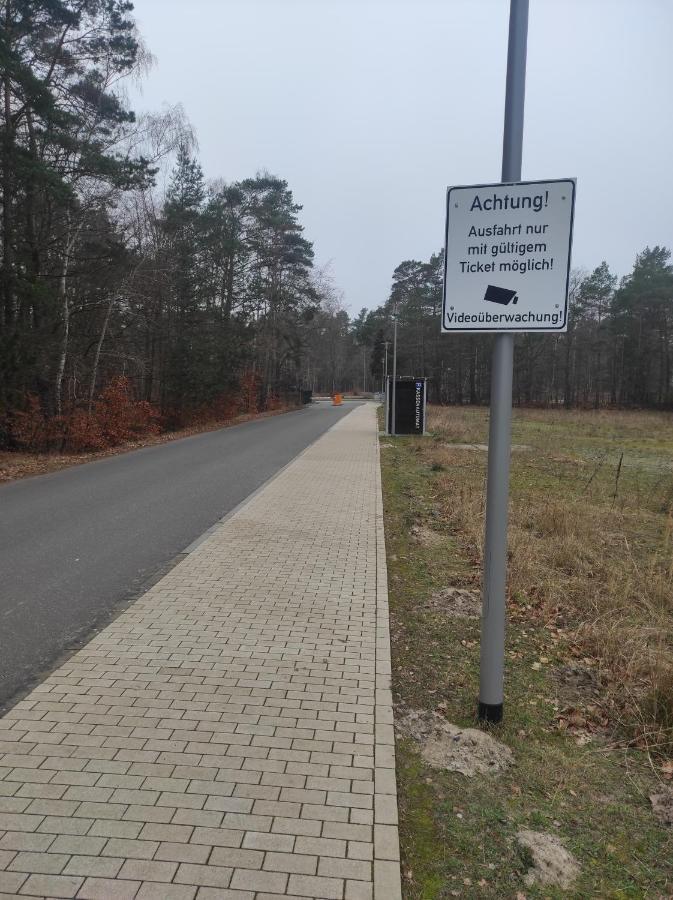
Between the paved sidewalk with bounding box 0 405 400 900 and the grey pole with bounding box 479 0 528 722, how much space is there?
0.65 metres

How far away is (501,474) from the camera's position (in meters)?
3.42

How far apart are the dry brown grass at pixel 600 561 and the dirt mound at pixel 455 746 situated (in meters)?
0.84

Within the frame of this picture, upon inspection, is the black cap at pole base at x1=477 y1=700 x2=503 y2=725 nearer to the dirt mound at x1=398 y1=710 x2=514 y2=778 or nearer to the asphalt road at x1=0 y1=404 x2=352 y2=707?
the dirt mound at x1=398 y1=710 x2=514 y2=778

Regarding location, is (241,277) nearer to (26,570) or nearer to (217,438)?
(217,438)

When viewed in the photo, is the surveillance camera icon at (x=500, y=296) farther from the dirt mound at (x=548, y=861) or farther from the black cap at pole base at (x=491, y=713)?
the dirt mound at (x=548, y=861)

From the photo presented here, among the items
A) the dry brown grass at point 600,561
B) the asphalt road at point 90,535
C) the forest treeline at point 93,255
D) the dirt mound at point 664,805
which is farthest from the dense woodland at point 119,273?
the dirt mound at point 664,805

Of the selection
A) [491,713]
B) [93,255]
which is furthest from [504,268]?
[93,255]

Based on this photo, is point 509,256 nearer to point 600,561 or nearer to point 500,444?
point 500,444

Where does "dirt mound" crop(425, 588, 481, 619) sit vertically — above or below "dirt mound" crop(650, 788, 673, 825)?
below

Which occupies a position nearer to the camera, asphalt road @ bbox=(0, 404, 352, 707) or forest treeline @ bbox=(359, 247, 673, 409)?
asphalt road @ bbox=(0, 404, 352, 707)

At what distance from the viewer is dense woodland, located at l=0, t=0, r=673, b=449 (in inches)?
650

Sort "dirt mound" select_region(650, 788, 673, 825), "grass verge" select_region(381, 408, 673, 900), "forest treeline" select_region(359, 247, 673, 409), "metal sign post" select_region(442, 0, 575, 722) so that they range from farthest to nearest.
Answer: "forest treeline" select_region(359, 247, 673, 409) < "metal sign post" select_region(442, 0, 575, 722) < "dirt mound" select_region(650, 788, 673, 825) < "grass verge" select_region(381, 408, 673, 900)

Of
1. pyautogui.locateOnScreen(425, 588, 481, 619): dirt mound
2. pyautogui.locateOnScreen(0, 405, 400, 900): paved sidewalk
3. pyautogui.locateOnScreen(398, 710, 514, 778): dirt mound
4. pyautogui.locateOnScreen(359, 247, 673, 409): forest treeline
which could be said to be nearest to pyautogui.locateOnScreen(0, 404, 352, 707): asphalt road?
pyautogui.locateOnScreen(0, 405, 400, 900): paved sidewalk

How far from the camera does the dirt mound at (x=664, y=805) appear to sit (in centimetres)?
285
